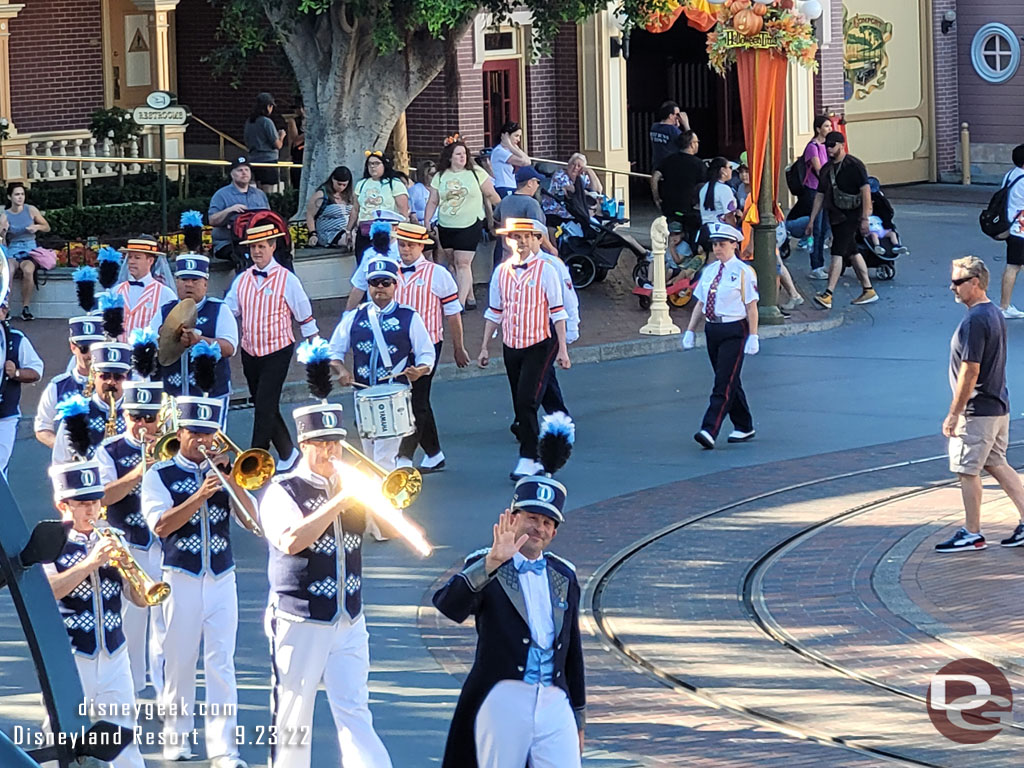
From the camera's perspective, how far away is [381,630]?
1024 cm

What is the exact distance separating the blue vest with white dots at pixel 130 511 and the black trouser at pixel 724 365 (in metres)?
6.46

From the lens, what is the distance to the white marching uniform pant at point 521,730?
21.4 feet

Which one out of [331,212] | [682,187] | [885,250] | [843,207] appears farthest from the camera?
[885,250]

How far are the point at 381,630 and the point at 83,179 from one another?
58.6ft

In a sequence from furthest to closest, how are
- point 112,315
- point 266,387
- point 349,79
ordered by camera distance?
point 349,79, point 266,387, point 112,315

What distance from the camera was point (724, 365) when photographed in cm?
1441

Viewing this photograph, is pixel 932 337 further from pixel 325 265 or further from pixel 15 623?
pixel 15 623

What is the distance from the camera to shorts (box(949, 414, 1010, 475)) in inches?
445

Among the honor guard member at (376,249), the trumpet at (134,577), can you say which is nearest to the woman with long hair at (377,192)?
the honor guard member at (376,249)

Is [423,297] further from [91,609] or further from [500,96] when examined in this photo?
[500,96]

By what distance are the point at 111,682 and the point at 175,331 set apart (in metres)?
4.51

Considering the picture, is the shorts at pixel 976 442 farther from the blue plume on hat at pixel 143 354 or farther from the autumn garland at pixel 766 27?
the autumn garland at pixel 766 27

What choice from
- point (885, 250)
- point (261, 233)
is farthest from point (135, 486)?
point (885, 250)

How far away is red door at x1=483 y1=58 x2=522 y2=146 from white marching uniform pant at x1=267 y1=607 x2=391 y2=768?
69.3 ft
